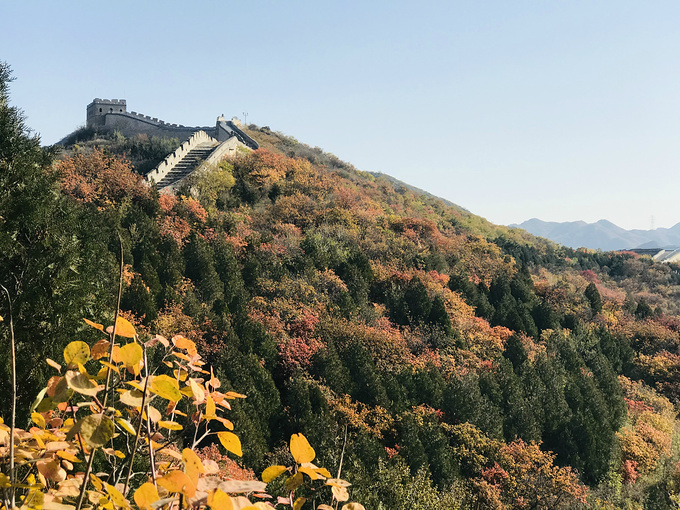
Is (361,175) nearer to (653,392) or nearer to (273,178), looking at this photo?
(273,178)

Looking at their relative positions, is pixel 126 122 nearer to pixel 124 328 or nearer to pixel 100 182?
pixel 100 182

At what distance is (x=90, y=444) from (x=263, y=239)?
21.1m

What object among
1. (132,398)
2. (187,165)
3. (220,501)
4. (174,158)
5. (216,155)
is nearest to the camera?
(220,501)

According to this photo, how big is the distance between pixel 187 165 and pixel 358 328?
14615 millimetres

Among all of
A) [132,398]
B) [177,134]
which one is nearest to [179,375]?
[132,398]

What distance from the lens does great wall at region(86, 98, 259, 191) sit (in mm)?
27078

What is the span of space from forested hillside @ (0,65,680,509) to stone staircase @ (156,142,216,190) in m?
1.36

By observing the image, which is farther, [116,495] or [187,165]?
[187,165]

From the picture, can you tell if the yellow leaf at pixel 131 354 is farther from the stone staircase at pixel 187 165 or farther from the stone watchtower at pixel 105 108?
the stone watchtower at pixel 105 108

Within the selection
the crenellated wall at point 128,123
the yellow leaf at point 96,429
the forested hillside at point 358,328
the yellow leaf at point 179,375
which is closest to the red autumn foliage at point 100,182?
the forested hillside at point 358,328

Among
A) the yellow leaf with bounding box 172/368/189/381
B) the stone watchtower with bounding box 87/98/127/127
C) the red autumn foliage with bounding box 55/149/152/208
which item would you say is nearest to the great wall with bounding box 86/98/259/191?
the stone watchtower with bounding box 87/98/127/127

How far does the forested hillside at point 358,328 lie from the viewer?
28.6ft

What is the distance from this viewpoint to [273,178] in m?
28.9

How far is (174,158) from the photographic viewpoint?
28125mm
